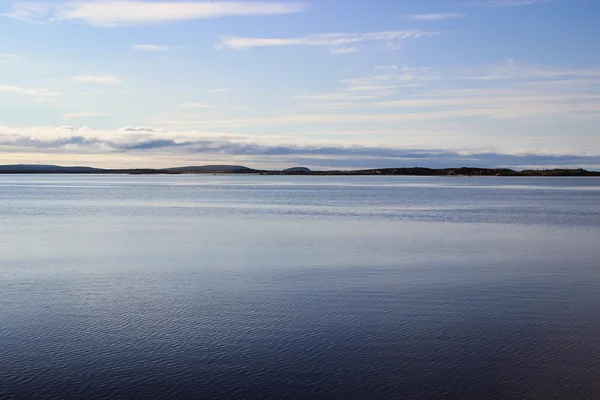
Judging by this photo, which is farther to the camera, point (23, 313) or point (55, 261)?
point (55, 261)

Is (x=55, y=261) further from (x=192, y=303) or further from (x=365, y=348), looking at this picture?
(x=365, y=348)

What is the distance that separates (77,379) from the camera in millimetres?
7273

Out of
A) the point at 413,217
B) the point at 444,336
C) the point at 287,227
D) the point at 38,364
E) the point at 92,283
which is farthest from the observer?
the point at 413,217

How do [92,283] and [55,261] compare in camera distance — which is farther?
[55,261]

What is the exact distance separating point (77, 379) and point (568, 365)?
5.83 metres

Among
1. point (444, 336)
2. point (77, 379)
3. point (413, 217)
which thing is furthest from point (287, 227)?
point (77, 379)

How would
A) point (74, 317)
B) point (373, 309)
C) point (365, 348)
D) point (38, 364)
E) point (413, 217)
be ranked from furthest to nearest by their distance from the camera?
point (413, 217)
point (373, 309)
point (74, 317)
point (365, 348)
point (38, 364)

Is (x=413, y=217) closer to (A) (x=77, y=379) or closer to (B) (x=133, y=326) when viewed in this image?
(B) (x=133, y=326)

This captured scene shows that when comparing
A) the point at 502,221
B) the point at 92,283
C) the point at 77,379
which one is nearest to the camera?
the point at 77,379

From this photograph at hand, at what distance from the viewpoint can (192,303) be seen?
11133 millimetres

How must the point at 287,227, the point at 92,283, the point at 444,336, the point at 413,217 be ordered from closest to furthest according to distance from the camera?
the point at 444,336
the point at 92,283
the point at 287,227
the point at 413,217

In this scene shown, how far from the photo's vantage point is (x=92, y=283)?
12984 millimetres

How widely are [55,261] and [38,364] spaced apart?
877cm

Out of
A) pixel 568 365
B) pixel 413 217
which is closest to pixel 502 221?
pixel 413 217
